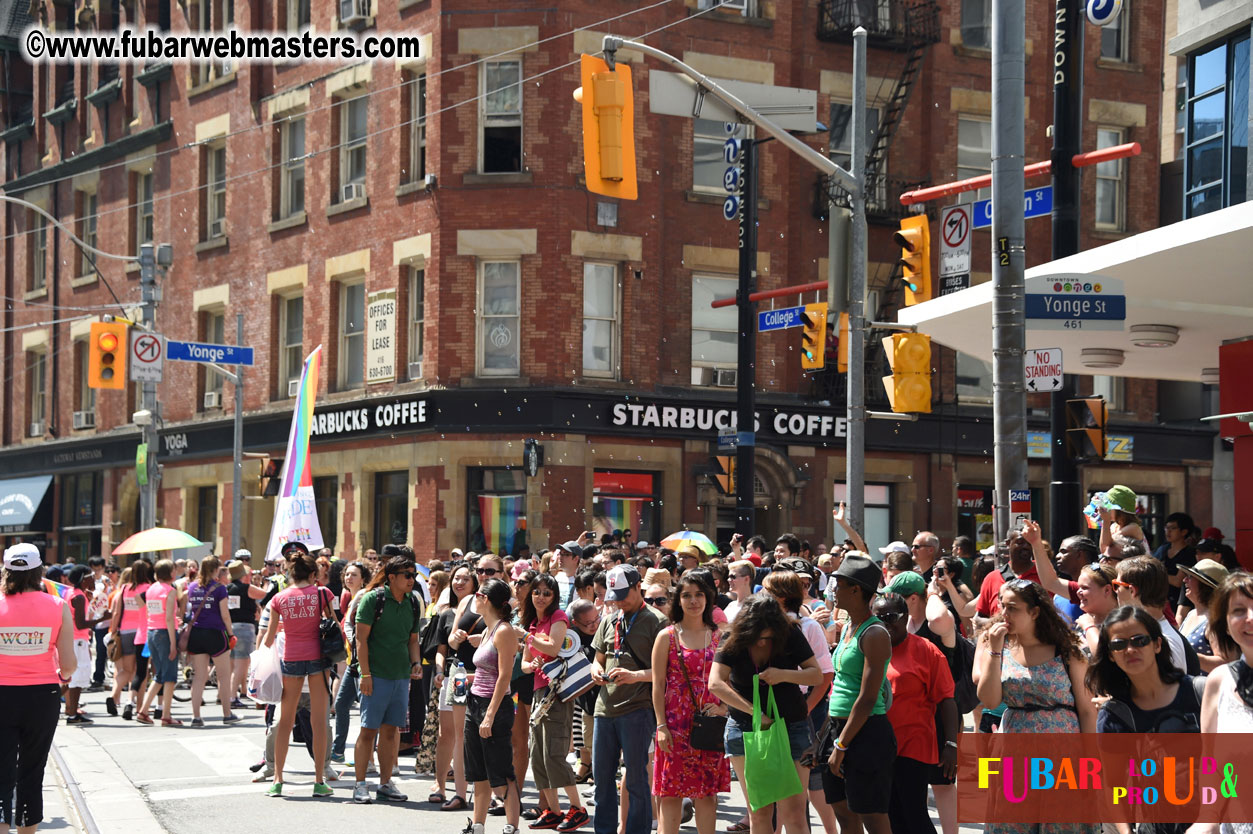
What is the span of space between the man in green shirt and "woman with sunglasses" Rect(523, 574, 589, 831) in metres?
1.60

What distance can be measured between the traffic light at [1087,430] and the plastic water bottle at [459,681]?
5.99 meters

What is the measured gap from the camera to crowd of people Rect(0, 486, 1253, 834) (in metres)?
7.50

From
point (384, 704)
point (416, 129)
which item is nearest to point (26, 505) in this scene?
point (416, 129)

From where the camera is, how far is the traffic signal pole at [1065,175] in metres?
14.2

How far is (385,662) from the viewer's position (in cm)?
1227

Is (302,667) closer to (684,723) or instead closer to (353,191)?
(684,723)

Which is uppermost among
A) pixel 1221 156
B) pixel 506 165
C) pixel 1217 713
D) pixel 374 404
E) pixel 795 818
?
pixel 506 165

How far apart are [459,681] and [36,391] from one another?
35496mm

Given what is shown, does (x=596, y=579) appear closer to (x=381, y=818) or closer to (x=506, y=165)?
(x=381, y=818)

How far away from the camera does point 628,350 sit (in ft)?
92.8

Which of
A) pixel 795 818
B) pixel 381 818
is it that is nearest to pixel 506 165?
pixel 381 818

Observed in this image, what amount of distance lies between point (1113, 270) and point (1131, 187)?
2043cm

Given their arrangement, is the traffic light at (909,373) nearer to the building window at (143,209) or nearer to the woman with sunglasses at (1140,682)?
the woman with sunglasses at (1140,682)

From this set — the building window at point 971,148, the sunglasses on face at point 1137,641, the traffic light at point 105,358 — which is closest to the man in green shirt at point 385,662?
the sunglasses on face at point 1137,641
